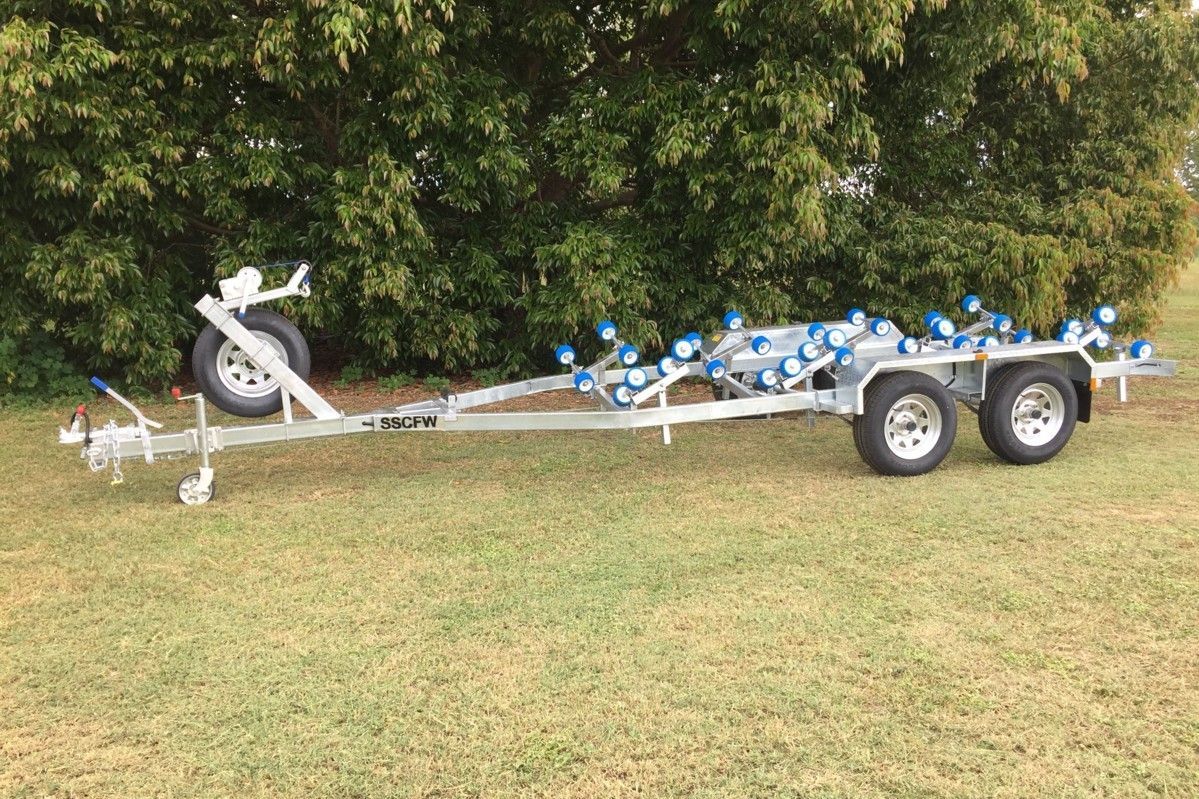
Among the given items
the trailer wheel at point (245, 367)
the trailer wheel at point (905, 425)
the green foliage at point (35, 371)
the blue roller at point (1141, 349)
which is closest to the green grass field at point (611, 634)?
the trailer wheel at point (905, 425)

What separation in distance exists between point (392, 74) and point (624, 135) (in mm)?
2390

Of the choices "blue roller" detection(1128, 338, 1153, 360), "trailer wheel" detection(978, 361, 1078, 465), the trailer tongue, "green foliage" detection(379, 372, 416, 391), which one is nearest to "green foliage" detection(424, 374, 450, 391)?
"green foliage" detection(379, 372, 416, 391)

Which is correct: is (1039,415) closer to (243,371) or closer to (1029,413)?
(1029,413)

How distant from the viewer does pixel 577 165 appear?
9.61 m

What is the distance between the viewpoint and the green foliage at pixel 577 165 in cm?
860

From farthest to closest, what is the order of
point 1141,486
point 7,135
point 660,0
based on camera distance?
point 660,0 → point 7,135 → point 1141,486

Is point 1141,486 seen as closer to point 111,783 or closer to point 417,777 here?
point 417,777

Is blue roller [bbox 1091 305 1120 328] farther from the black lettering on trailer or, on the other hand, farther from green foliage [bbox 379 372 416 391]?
green foliage [bbox 379 372 416 391]

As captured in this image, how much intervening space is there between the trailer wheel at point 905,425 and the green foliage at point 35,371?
8496mm

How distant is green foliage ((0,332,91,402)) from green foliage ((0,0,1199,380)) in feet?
1.08

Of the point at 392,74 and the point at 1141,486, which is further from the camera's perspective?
the point at 392,74

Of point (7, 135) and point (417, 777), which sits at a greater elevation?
point (7, 135)

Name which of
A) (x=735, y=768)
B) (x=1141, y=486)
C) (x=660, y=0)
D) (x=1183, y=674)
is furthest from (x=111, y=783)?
(x=660, y=0)

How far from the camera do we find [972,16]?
8828 millimetres
